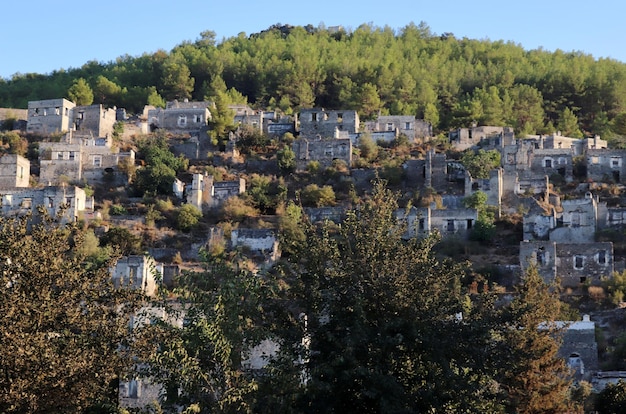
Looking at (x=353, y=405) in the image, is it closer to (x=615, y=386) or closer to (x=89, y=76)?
(x=615, y=386)

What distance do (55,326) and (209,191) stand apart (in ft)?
114

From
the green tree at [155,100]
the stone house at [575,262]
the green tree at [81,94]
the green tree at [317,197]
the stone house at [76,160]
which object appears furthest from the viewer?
the green tree at [155,100]

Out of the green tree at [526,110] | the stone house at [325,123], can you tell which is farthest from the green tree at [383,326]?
the green tree at [526,110]

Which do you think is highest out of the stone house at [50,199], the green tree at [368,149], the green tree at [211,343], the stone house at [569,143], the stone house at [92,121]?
the stone house at [92,121]

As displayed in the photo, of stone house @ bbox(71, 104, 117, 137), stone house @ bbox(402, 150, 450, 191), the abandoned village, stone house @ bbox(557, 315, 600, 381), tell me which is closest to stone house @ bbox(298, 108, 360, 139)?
the abandoned village

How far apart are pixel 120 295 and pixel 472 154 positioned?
126ft

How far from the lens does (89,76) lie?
8312 cm

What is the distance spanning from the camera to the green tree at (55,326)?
14062 mm

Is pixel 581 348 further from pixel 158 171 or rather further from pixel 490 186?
Answer: pixel 158 171

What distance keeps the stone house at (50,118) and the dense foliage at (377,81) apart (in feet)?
22.3

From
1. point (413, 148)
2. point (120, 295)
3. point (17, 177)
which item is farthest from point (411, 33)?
point (120, 295)

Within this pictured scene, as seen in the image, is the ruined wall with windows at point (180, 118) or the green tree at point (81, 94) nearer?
the ruined wall with windows at point (180, 118)

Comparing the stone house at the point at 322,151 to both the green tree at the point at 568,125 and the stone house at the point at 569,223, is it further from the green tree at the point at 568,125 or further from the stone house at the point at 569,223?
the green tree at the point at 568,125

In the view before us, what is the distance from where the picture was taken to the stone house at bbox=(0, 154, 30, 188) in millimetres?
50344
